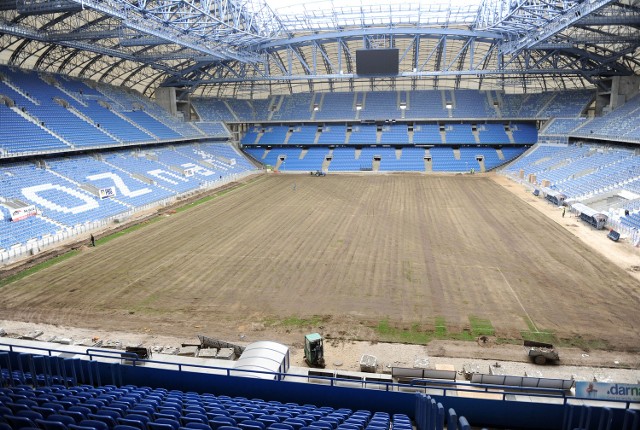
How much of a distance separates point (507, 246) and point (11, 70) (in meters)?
45.2

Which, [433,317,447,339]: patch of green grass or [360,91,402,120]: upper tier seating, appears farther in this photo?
[360,91,402,120]: upper tier seating

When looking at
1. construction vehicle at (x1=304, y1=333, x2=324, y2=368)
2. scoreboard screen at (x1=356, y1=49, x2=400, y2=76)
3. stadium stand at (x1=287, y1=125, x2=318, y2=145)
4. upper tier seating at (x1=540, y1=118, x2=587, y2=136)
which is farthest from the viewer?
stadium stand at (x1=287, y1=125, x2=318, y2=145)

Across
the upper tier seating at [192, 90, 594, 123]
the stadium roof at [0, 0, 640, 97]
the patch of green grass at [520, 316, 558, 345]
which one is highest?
the stadium roof at [0, 0, 640, 97]

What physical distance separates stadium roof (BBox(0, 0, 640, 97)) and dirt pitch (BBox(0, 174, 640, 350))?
1513 cm

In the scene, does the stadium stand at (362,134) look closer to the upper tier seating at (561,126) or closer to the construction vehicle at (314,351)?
the upper tier seating at (561,126)

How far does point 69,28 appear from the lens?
113 ft

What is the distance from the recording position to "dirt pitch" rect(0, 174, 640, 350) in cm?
1520

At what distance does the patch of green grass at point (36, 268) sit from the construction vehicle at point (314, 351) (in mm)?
15953

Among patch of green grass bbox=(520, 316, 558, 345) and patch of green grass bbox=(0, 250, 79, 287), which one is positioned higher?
patch of green grass bbox=(0, 250, 79, 287)

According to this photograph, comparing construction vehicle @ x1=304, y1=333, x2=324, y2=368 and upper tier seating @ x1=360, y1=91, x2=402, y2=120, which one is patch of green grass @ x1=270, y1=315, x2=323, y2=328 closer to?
construction vehicle @ x1=304, y1=333, x2=324, y2=368

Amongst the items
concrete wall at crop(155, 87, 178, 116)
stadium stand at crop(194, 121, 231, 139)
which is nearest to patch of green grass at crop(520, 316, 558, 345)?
stadium stand at crop(194, 121, 231, 139)

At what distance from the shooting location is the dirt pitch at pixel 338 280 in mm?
15195

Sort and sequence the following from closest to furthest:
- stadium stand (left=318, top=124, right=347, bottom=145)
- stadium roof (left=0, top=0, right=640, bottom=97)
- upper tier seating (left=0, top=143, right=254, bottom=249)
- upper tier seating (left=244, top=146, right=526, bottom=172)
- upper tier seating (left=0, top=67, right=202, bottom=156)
A: upper tier seating (left=0, top=143, right=254, bottom=249) < stadium roof (left=0, top=0, right=640, bottom=97) < upper tier seating (left=0, top=67, right=202, bottom=156) < upper tier seating (left=244, top=146, right=526, bottom=172) < stadium stand (left=318, top=124, right=347, bottom=145)

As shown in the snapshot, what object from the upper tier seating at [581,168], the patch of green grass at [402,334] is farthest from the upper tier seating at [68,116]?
the upper tier seating at [581,168]
